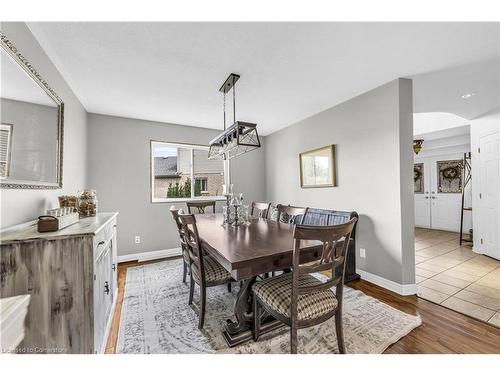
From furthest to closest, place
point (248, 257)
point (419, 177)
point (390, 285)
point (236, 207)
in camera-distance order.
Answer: point (419, 177)
point (390, 285)
point (236, 207)
point (248, 257)

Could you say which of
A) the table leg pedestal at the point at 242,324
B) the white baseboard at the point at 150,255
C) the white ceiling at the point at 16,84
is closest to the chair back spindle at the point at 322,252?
the table leg pedestal at the point at 242,324

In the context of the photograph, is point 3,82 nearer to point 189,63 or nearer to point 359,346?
point 189,63

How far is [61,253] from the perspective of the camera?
1.18m

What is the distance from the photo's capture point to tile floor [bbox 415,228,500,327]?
2.04m

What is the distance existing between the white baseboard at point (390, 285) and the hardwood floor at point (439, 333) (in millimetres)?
104

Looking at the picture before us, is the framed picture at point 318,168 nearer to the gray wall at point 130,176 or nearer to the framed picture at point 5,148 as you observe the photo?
the gray wall at point 130,176

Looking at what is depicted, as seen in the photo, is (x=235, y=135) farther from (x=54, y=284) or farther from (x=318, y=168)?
(x=318, y=168)

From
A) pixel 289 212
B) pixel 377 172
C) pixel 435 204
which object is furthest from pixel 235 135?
pixel 435 204

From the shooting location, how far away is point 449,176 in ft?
17.9

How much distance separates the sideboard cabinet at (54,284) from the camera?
3.57 feet

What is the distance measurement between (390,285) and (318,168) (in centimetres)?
183

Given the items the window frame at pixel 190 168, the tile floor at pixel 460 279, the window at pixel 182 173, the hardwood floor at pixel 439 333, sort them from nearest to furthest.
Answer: the hardwood floor at pixel 439 333 < the tile floor at pixel 460 279 < the window frame at pixel 190 168 < the window at pixel 182 173
